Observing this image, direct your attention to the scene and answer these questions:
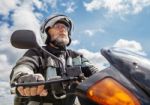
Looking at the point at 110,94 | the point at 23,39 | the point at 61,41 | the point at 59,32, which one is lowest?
the point at 110,94

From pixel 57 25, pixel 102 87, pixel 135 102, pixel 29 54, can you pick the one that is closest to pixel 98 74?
pixel 102 87

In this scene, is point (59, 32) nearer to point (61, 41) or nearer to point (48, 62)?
point (61, 41)

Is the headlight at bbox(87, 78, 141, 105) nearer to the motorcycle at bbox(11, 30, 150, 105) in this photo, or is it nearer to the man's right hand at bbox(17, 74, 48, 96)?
the motorcycle at bbox(11, 30, 150, 105)

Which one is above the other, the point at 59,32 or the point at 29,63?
the point at 59,32

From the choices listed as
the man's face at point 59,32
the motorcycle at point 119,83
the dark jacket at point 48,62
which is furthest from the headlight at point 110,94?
the man's face at point 59,32

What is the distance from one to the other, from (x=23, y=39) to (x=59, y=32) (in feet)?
8.52

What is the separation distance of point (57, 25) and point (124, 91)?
3.26 m

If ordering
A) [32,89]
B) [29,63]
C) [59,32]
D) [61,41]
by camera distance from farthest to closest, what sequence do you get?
[59,32]
[61,41]
[29,63]
[32,89]

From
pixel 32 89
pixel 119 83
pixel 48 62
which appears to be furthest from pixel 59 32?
pixel 119 83

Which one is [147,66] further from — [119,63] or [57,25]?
[57,25]

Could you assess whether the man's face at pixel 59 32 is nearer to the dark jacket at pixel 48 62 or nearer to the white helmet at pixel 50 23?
the white helmet at pixel 50 23

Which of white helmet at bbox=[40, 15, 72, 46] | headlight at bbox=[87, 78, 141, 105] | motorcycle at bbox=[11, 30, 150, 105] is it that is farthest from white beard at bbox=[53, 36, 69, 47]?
headlight at bbox=[87, 78, 141, 105]

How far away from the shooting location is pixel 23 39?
2.43m

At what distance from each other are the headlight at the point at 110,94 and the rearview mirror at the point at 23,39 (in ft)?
2.34
